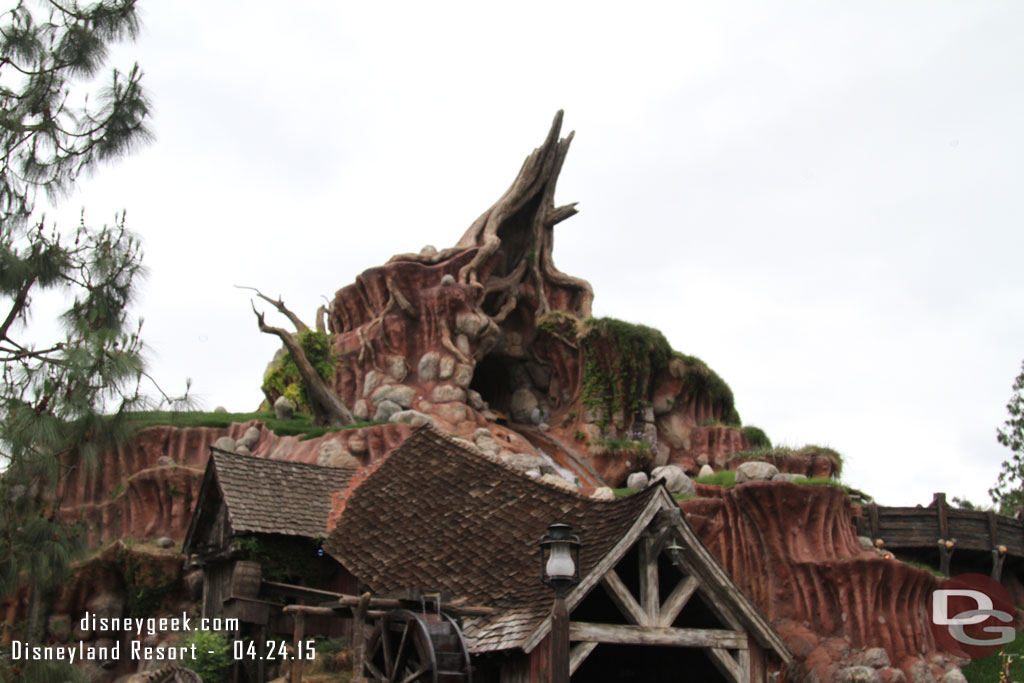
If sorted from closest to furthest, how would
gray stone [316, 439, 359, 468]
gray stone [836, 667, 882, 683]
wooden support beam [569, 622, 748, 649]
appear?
wooden support beam [569, 622, 748, 649] → gray stone [836, 667, 882, 683] → gray stone [316, 439, 359, 468]

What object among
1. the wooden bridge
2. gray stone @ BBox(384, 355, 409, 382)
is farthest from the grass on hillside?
the wooden bridge

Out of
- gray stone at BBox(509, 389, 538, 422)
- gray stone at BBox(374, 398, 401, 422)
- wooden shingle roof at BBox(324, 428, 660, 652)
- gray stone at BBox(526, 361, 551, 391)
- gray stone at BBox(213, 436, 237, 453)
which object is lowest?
wooden shingle roof at BBox(324, 428, 660, 652)

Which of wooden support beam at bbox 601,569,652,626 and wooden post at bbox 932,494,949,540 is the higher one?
wooden post at bbox 932,494,949,540

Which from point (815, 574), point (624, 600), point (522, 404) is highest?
point (522, 404)

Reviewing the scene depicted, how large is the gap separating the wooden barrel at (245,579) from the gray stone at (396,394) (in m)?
16.1

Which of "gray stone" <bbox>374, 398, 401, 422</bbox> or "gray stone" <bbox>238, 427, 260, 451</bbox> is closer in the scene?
"gray stone" <bbox>238, 427, 260, 451</bbox>

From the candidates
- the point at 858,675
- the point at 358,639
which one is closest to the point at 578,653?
the point at 358,639

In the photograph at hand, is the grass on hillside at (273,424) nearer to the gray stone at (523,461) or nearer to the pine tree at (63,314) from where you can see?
the gray stone at (523,461)

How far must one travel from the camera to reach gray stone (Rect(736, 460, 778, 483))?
22.3 metres

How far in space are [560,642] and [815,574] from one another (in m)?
10.7

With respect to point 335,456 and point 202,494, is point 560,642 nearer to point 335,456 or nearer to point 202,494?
point 202,494

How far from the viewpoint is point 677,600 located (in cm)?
1280

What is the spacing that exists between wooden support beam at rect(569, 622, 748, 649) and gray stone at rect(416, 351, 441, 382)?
21274 millimetres

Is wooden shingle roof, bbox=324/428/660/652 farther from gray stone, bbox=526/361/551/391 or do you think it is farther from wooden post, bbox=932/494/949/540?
gray stone, bbox=526/361/551/391
